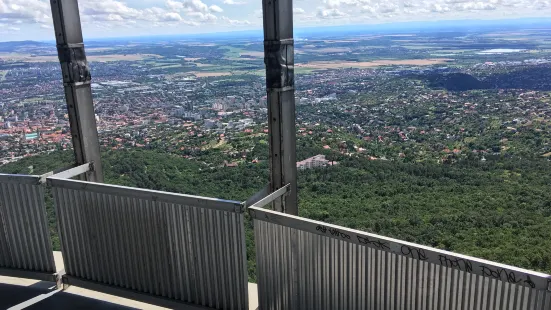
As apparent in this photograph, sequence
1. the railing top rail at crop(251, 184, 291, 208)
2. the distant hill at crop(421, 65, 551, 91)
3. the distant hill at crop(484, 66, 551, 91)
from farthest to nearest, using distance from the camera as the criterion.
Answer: the distant hill at crop(421, 65, 551, 91) < the distant hill at crop(484, 66, 551, 91) < the railing top rail at crop(251, 184, 291, 208)

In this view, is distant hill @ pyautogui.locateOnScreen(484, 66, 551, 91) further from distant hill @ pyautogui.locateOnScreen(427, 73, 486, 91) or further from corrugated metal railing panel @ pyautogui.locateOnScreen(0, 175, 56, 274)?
corrugated metal railing panel @ pyautogui.locateOnScreen(0, 175, 56, 274)

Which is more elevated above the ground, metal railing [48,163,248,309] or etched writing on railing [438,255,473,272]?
etched writing on railing [438,255,473,272]

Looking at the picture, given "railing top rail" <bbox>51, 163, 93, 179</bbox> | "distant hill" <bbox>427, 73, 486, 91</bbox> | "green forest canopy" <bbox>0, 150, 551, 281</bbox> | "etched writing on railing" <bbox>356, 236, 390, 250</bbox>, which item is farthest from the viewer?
"distant hill" <bbox>427, 73, 486, 91</bbox>

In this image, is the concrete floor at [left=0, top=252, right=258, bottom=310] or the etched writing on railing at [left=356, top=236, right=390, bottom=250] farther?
the concrete floor at [left=0, top=252, right=258, bottom=310]

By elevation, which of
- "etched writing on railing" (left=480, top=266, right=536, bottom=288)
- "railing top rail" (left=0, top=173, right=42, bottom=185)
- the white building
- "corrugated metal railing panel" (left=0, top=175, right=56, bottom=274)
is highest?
"railing top rail" (left=0, top=173, right=42, bottom=185)

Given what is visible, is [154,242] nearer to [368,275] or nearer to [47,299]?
[47,299]

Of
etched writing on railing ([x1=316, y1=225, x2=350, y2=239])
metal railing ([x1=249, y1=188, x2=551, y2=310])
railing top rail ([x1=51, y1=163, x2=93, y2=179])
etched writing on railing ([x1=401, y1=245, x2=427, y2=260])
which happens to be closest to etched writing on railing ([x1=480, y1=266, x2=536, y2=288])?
metal railing ([x1=249, y1=188, x2=551, y2=310])

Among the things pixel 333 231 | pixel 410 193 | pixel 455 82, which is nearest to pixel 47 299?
pixel 333 231

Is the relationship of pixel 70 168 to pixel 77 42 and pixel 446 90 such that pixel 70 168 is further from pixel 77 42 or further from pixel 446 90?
pixel 446 90
